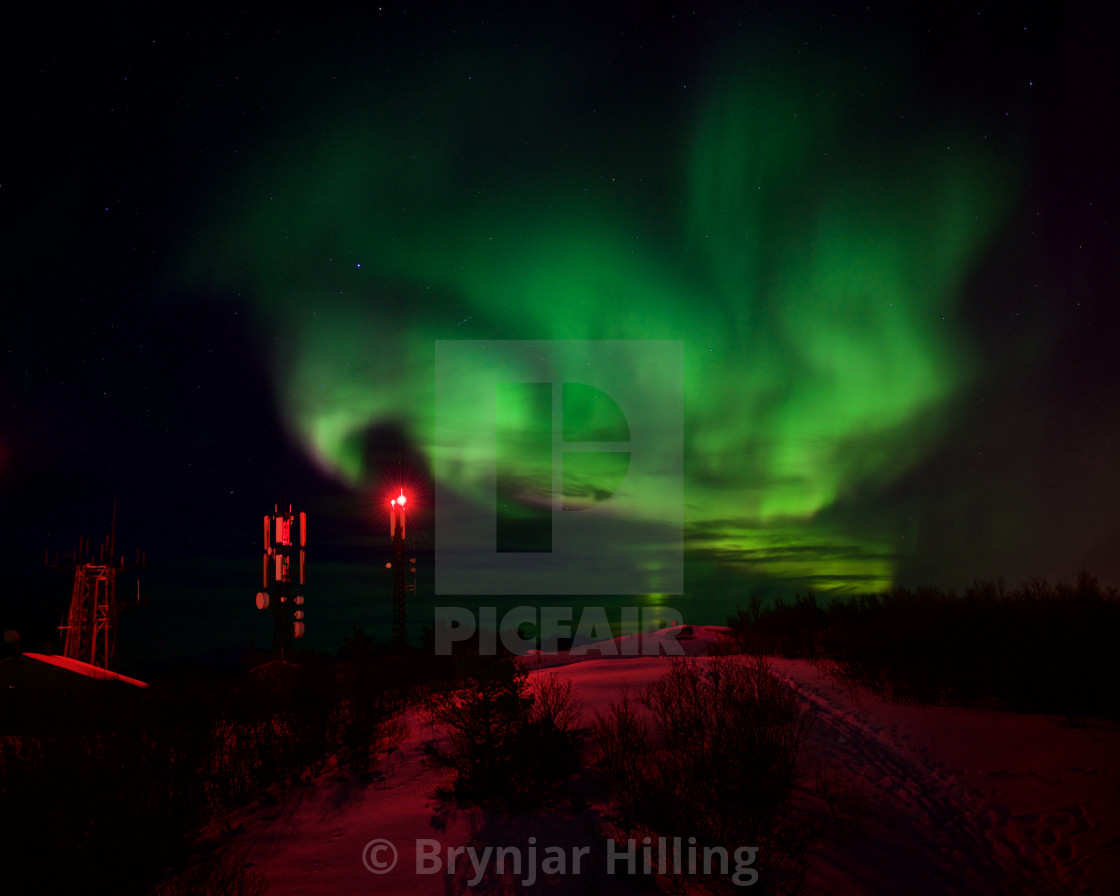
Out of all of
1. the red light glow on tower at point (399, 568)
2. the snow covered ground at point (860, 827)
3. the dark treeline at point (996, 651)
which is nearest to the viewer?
the snow covered ground at point (860, 827)

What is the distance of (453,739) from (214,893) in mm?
4368

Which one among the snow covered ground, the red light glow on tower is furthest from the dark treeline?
the red light glow on tower

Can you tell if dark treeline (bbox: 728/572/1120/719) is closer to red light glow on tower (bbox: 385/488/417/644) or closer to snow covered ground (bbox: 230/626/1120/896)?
snow covered ground (bbox: 230/626/1120/896)

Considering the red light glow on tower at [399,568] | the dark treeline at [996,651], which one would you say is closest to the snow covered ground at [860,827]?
the dark treeline at [996,651]

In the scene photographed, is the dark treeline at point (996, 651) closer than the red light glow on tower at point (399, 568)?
Yes

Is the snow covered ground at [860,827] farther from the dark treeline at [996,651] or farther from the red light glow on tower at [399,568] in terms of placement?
the red light glow on tower at [399,568]

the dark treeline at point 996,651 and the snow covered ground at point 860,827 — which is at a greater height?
the dark treeline at point 996,651

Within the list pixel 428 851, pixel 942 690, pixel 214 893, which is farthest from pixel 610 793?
pixel 942 690

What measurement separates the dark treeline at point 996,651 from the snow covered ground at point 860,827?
5.87 feet

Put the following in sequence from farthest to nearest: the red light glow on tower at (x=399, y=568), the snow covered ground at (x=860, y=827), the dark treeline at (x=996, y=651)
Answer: the red light glow on tower at (x=399, y=568) → the dark treeline at (x=996, y=651) → the snow covered ground at (x=860, y=827)

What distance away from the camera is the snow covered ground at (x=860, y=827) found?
6.81m

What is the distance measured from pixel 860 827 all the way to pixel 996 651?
895 cm

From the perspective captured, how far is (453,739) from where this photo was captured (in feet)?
32.7

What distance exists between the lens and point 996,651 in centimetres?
1412
